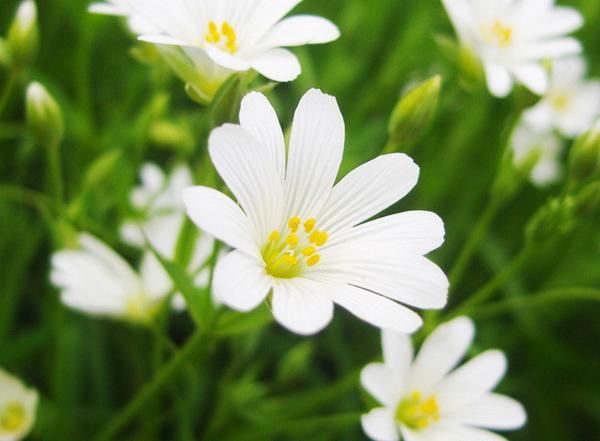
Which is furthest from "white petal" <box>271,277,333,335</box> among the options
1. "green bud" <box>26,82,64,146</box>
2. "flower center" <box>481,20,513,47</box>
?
"flower center" <box>481,20,513,47</box>

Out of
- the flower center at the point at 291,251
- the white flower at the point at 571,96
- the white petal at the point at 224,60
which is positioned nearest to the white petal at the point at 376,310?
the flower center at the point at 291,251

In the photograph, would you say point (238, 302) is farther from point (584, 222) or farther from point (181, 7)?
point (584, 222)

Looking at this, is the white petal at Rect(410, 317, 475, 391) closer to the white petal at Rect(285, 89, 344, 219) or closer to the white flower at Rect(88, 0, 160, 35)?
the white petal at Rect(285, 89, 344, 219)

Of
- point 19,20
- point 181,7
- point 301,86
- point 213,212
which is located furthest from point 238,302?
point 301,86

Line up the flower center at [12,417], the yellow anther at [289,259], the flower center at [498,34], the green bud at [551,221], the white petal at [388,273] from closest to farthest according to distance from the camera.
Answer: the white petal at [388,273] → the yellow anther at [289,259] → the green bud at [551,221] → the flower center at [12,417] → the flower center at [498,34]

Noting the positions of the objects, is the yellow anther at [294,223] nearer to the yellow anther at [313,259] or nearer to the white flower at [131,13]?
the yellow anther at [313,259]

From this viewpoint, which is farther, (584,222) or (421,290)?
(584,222)

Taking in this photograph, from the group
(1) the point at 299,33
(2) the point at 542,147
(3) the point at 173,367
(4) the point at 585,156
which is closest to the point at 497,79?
(4) the point at 585,156
